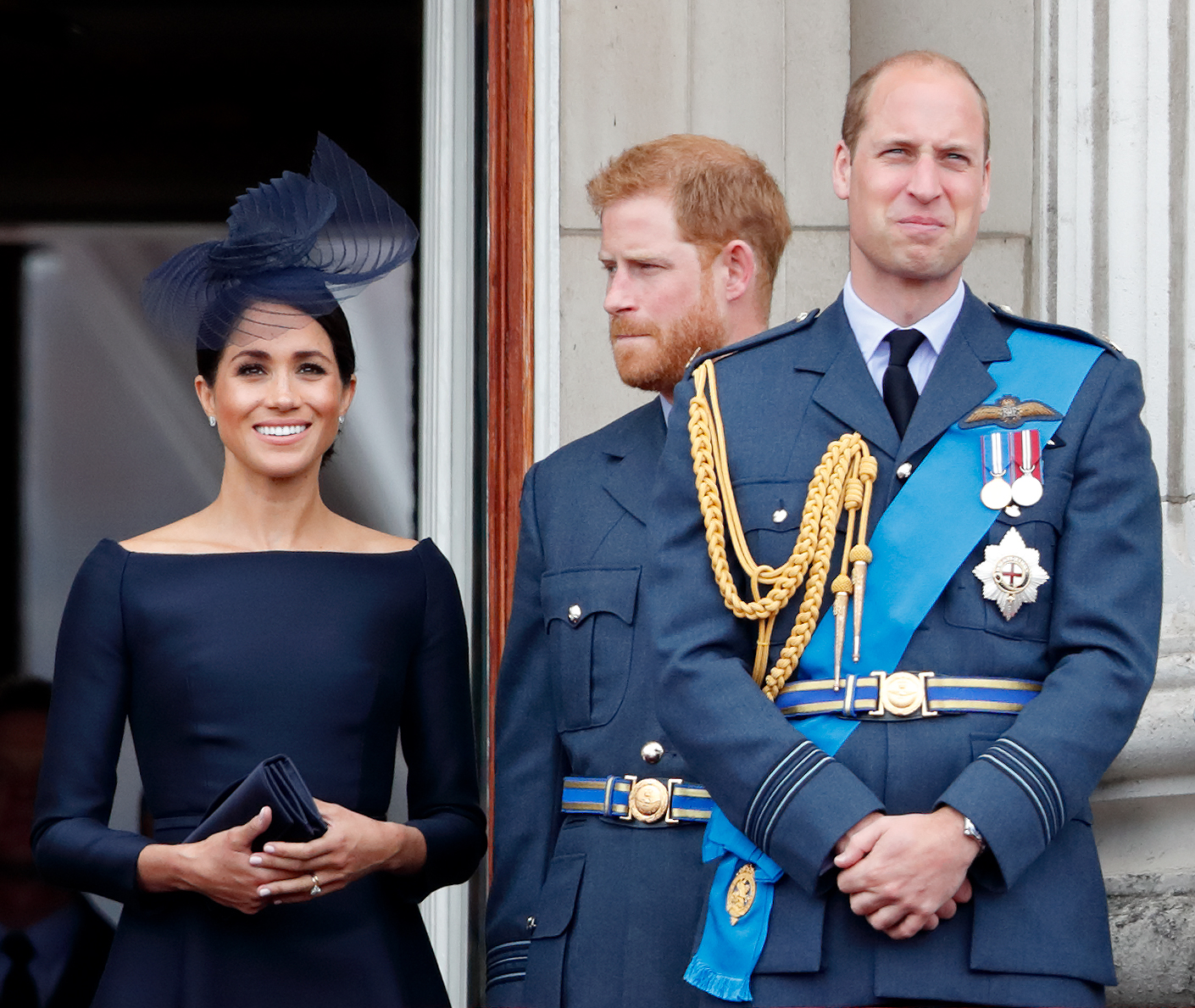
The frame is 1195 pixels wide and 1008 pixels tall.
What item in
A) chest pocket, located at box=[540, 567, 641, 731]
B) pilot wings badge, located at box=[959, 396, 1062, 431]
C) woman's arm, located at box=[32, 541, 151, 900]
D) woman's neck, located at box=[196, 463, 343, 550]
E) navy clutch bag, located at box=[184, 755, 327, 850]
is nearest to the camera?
pilot wings badge, located at box=[959, 396, 1062, 431]

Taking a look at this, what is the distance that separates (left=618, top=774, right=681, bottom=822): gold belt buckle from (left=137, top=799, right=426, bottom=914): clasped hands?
1.18 feet

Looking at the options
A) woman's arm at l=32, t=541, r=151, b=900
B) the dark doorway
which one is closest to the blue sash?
woman's arm at l=32, t=541, r=151, b=900

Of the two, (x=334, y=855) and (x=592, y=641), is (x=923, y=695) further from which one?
(x=334, y=855)

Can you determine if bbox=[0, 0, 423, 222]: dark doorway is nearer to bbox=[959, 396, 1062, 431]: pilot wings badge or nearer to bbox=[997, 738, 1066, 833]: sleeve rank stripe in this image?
bbox=[959, 396, 1062, 431]: pilot wings badge

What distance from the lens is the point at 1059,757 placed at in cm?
221

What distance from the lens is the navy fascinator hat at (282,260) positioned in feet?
9.83

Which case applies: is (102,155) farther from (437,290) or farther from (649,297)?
(649,297)

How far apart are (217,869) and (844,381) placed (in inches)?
42.7

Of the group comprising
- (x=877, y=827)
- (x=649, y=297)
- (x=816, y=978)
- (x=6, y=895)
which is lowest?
(x=6, y=895)

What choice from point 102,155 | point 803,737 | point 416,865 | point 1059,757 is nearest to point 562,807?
point 416,865

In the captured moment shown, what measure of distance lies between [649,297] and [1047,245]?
114 centimetres

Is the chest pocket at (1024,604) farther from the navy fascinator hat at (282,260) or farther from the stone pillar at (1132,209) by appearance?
the navy fascinator hat at (282,260)

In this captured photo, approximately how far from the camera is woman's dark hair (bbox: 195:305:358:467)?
118 inches

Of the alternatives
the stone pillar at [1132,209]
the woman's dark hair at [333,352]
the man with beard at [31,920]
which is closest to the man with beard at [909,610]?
the woman's dark hair at [333,352]
